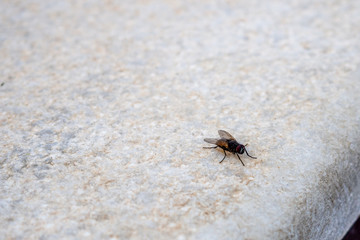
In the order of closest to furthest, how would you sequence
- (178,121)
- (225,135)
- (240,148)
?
(240,148) < (225,135) < (178,121)

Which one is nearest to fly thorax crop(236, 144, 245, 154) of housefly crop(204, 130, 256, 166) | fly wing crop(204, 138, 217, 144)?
housefly crop(204, 130, 256, 166)

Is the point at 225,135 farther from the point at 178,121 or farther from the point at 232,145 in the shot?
the point at 178,121

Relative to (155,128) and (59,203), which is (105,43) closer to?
(155,128)

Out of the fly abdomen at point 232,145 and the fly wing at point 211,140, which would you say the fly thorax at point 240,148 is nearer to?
the fly abdomen at point 232,145

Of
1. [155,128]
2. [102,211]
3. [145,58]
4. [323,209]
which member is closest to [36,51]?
[145,58]

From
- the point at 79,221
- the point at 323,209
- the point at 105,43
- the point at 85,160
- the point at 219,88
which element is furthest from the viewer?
the point at 105,43

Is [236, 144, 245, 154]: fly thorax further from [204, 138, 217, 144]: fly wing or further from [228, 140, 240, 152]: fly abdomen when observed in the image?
[204, 138, 217, 144]: fly wing

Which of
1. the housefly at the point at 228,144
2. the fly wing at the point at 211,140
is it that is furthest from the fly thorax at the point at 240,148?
the fly wing at the point at 211,140

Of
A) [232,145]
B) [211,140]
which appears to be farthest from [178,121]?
[232,145]

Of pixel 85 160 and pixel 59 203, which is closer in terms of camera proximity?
pixel 59 203
